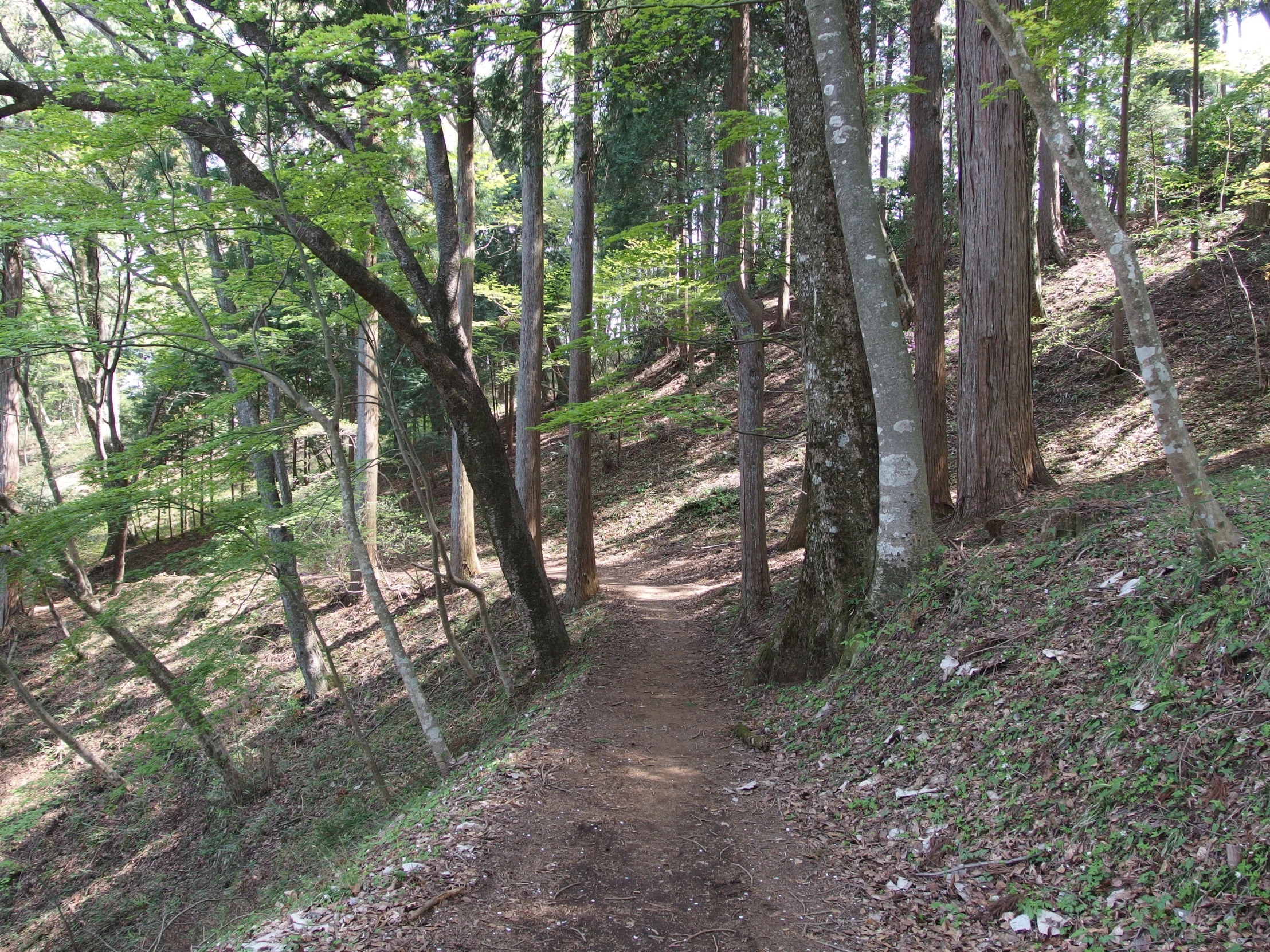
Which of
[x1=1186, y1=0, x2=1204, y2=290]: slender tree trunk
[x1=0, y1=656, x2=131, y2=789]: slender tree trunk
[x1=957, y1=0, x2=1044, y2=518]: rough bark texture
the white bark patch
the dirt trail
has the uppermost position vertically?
[x1=1186, y1=0, x2=1204, y2=290]: slender tree trunk

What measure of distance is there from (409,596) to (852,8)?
42.9 ft

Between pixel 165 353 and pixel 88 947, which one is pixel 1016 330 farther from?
pixel 88 947

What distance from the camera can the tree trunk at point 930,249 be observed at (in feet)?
28.2

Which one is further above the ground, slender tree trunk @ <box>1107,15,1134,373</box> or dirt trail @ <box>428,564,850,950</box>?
slender tree trunk @ <box>1107,15,1134,373</box>

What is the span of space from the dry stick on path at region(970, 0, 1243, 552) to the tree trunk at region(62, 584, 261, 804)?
34.3ft

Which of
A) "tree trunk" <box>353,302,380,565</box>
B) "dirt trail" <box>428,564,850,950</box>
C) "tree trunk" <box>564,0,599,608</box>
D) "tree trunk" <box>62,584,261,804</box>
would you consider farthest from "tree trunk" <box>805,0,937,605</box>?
"tree trunk" <box>353,302,380,565</box>

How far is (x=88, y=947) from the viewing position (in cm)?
842

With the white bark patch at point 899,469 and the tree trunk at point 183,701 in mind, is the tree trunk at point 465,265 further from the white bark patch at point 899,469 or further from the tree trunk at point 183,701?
the white bark patch at point 899,469

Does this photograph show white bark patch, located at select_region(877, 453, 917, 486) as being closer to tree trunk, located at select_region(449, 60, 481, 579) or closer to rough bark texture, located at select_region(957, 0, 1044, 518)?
rough bark texture, located at select_region(957, 0, 1044, 518)

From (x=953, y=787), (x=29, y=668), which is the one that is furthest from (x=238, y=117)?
(x=29, y=668)

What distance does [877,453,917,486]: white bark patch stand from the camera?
221 inches

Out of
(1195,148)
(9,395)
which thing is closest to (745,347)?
(1195,148)

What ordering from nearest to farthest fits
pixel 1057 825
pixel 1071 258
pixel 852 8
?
pixel 1057 825
pixel 852 8
pixel 1071 258

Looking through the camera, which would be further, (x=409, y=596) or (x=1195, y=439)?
(x=409, y=596)
